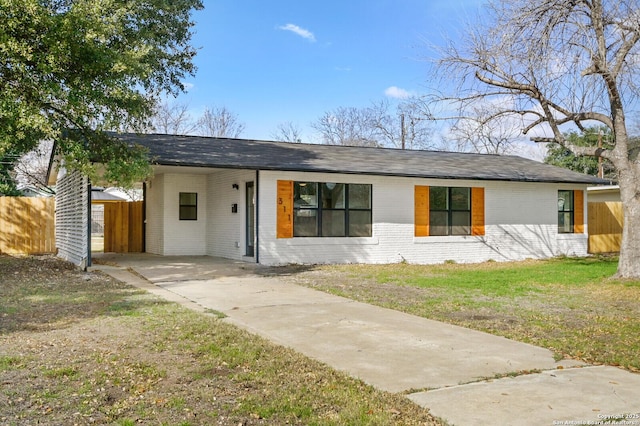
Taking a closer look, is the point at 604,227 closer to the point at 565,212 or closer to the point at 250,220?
the point at 565,212

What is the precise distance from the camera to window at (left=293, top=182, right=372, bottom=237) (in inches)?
619

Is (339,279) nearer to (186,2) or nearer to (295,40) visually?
(186,2)

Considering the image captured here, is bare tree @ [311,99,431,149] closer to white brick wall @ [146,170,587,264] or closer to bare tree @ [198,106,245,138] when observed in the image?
bare tree @ [198,106,245,138]

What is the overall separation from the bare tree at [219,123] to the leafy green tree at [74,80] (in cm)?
3029

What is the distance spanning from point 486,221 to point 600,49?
737cm

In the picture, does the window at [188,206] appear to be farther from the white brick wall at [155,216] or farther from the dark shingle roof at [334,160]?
Answer: the dark shingle roof at [334,160]

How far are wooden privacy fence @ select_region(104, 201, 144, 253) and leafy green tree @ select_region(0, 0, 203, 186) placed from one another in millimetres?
7951

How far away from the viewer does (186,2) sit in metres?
15.2

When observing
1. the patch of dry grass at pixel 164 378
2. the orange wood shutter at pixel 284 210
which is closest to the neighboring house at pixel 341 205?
the orange wood shutter at pixel 284 210

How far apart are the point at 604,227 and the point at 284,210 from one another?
1335 cm

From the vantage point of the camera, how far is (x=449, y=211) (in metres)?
17.9

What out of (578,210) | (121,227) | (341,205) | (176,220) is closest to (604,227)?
(578,210)

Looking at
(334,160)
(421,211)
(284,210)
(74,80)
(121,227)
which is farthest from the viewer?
(121,227)

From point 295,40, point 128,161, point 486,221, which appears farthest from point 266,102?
point 128,161
